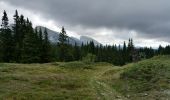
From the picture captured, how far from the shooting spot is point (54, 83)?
101 feet

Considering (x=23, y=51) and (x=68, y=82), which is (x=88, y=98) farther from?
(x=23, y=51)

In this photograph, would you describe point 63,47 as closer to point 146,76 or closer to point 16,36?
point 16,36

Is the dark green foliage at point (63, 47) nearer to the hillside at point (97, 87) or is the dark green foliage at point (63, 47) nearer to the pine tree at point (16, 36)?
the pine tree at point (16, 36)

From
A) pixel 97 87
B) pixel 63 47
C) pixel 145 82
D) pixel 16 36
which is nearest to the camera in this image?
pixel 97 87

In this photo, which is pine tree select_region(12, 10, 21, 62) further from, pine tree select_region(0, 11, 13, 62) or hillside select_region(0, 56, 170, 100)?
hillside select_region(0, 56, 170, 100)

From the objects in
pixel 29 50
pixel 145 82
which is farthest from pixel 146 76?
pixel 29 50

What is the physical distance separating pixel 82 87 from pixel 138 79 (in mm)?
7145

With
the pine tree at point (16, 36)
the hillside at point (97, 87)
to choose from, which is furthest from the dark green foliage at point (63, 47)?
the hillside at point (97, 87)

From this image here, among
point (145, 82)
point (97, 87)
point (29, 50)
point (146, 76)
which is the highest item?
point (29, 50)

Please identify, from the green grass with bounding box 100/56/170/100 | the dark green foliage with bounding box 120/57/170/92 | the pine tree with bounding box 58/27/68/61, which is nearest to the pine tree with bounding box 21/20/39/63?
the pine tree with bounding box 58/27/68/61

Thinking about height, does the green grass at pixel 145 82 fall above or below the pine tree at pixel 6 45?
below

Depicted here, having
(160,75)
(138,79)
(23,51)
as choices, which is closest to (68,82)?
(138,79)

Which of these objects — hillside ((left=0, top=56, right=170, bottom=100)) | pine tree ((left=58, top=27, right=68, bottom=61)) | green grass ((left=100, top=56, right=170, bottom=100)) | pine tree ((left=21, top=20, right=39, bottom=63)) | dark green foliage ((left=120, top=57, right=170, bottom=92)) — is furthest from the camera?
pine tree ((left=58, top=27, right=68, bottom=61))

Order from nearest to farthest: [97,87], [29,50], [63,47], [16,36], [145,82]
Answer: [97,87], [145,82], [29,50], [16,36], [63,47]
